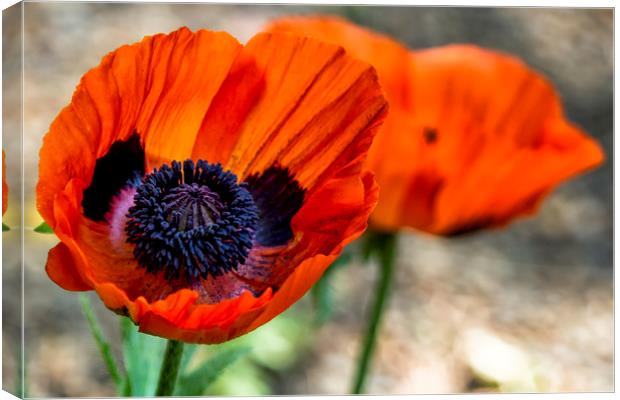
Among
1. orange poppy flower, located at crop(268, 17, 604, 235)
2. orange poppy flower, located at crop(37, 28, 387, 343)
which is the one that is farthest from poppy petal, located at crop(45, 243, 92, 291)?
orange poppy flower, located at crop(268, 17, 604, 235)

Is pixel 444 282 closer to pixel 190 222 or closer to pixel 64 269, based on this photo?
pixel 190 222

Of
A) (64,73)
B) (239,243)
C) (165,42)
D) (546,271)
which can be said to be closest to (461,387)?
(546,271)

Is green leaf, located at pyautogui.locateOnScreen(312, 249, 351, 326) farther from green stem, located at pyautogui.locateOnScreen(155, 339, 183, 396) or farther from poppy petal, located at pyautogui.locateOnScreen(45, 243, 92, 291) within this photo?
poppy petal, located at pyautogui.locateOnScreen(45, 243, 92, 291)

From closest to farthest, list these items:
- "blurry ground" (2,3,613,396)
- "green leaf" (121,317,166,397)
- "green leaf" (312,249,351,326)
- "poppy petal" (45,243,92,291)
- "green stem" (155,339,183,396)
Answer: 1. "poppy petal" (45,243,92,291)
2. "green stem" (155,339,183,396)
3. "green leaf" (121,317,166,397)
4. "green leaf" (312,249,351,326)
5. "blurry ground" (2,3,613,396)

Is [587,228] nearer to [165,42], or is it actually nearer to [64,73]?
[64,73]

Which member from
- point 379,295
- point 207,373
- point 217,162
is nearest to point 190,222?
point 217,162

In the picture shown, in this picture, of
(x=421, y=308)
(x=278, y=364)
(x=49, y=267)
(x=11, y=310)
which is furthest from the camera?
(x=421, y=308)

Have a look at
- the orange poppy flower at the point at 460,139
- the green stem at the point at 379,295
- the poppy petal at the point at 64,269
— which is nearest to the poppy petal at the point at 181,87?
the poppy petal at the point at 64,269
